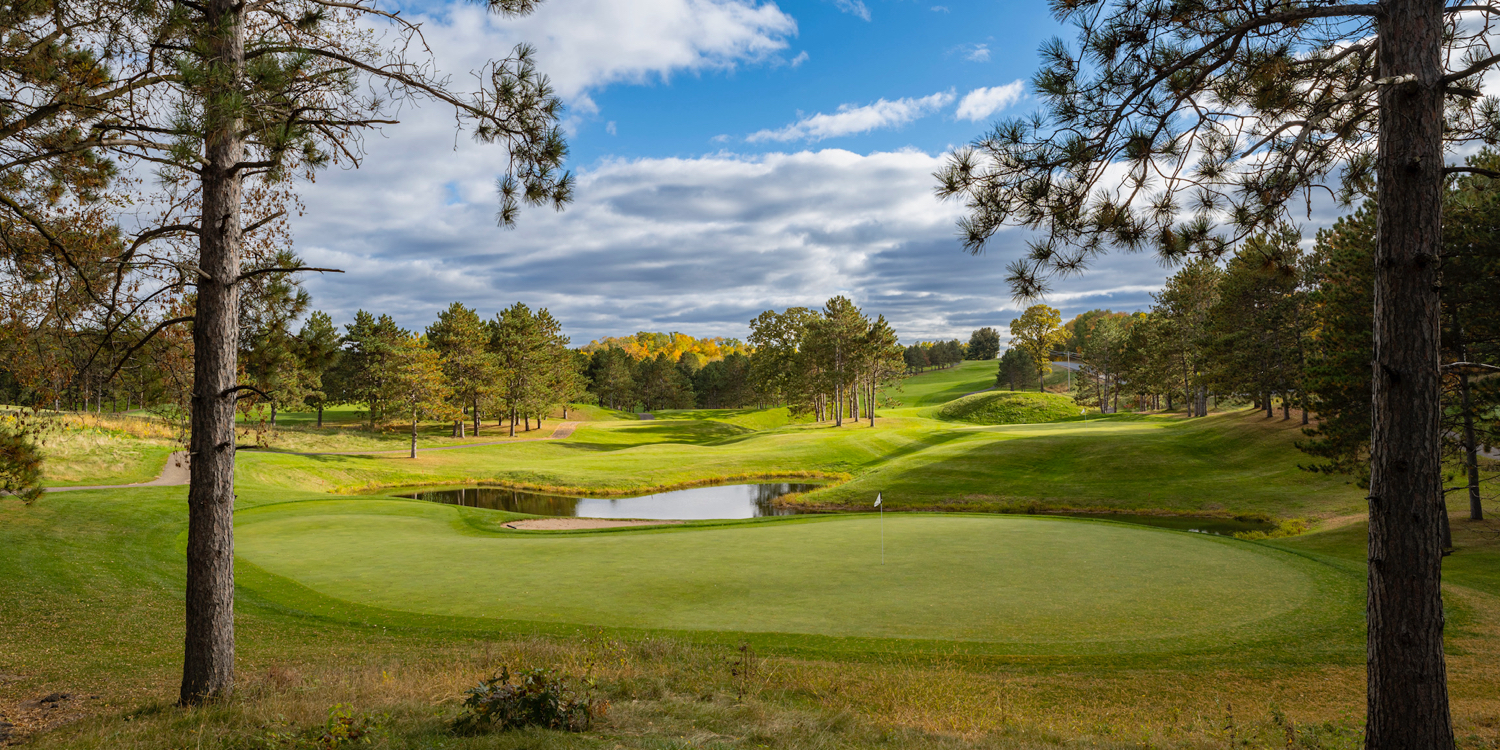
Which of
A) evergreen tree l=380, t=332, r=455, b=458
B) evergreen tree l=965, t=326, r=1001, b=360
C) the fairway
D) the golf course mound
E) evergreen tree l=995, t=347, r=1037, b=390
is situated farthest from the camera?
evergreen tree l=965, t=326, r=1001, b=360

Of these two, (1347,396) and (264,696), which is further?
(1347,396)

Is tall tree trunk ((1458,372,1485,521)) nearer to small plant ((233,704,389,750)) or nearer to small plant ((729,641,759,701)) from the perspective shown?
small plant ((729,641,759,701))

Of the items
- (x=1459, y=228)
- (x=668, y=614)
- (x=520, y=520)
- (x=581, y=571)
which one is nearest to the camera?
(x=668, y=614)

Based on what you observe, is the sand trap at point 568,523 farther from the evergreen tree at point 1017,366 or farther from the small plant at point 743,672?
the evergreen tree at point 1017,366

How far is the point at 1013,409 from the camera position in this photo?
6488cm

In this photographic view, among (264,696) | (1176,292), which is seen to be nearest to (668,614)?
(264,696)

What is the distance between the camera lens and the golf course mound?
63.6 m

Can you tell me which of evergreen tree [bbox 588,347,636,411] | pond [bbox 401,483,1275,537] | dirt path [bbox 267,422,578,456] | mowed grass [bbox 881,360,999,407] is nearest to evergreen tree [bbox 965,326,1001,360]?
mowed grass [bbox 881,360,999,407]

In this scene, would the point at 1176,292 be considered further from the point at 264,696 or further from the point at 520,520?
the point at 264,696

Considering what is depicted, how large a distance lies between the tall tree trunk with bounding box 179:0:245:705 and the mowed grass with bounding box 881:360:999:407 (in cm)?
9190

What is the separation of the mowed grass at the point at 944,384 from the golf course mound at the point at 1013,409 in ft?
83.2

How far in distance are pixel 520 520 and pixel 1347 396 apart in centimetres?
2379

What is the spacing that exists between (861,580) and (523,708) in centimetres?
729

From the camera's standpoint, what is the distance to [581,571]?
1295cm
